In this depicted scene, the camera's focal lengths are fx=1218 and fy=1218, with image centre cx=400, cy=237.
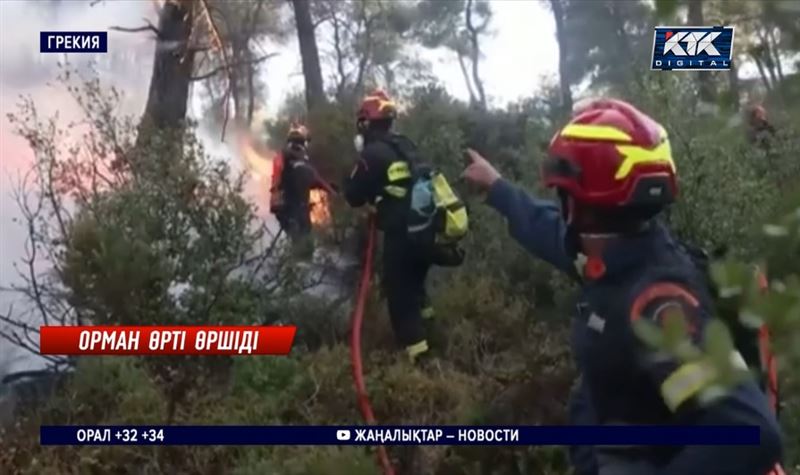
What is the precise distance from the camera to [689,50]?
7.18 ft

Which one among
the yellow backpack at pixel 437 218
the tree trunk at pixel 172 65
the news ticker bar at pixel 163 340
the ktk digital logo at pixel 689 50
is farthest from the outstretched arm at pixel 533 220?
the tree trunk at pixel 172 65

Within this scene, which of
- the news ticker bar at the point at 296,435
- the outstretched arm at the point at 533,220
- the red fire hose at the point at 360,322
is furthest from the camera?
the red fire hose at the point at 360,322

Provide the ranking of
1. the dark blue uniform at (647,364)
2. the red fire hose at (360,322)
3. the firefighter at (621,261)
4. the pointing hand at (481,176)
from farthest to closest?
1. the red fire hose at (360,322)
2. the pointing hand at (481,176)
3. the firefighter at (621,261)
4. the dark blue uniform at (647,364)

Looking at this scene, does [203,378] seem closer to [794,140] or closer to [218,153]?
[218,153]

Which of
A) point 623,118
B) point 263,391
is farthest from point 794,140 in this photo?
point 263,391

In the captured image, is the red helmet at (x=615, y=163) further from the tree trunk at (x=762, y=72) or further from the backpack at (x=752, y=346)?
the tree trunk at (x=762, y=72)

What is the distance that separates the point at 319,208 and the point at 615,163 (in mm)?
1021

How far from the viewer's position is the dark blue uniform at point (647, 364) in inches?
51.7

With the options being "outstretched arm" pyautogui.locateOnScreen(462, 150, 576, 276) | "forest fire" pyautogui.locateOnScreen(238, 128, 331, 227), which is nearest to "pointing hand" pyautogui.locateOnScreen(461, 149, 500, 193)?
"outstretched arm" pyautogui.locateOnScreen(462, 150, 576, 276)

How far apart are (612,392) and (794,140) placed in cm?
82

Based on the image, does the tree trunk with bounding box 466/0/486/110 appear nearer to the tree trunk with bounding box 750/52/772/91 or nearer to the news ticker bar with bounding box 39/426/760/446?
the news ticker bar with bounding box 39/426/760/446

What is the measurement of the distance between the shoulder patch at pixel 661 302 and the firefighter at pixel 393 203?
100 cm

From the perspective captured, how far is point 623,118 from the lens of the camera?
61.6 inches

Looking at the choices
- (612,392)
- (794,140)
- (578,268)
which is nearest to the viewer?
(612,392)
